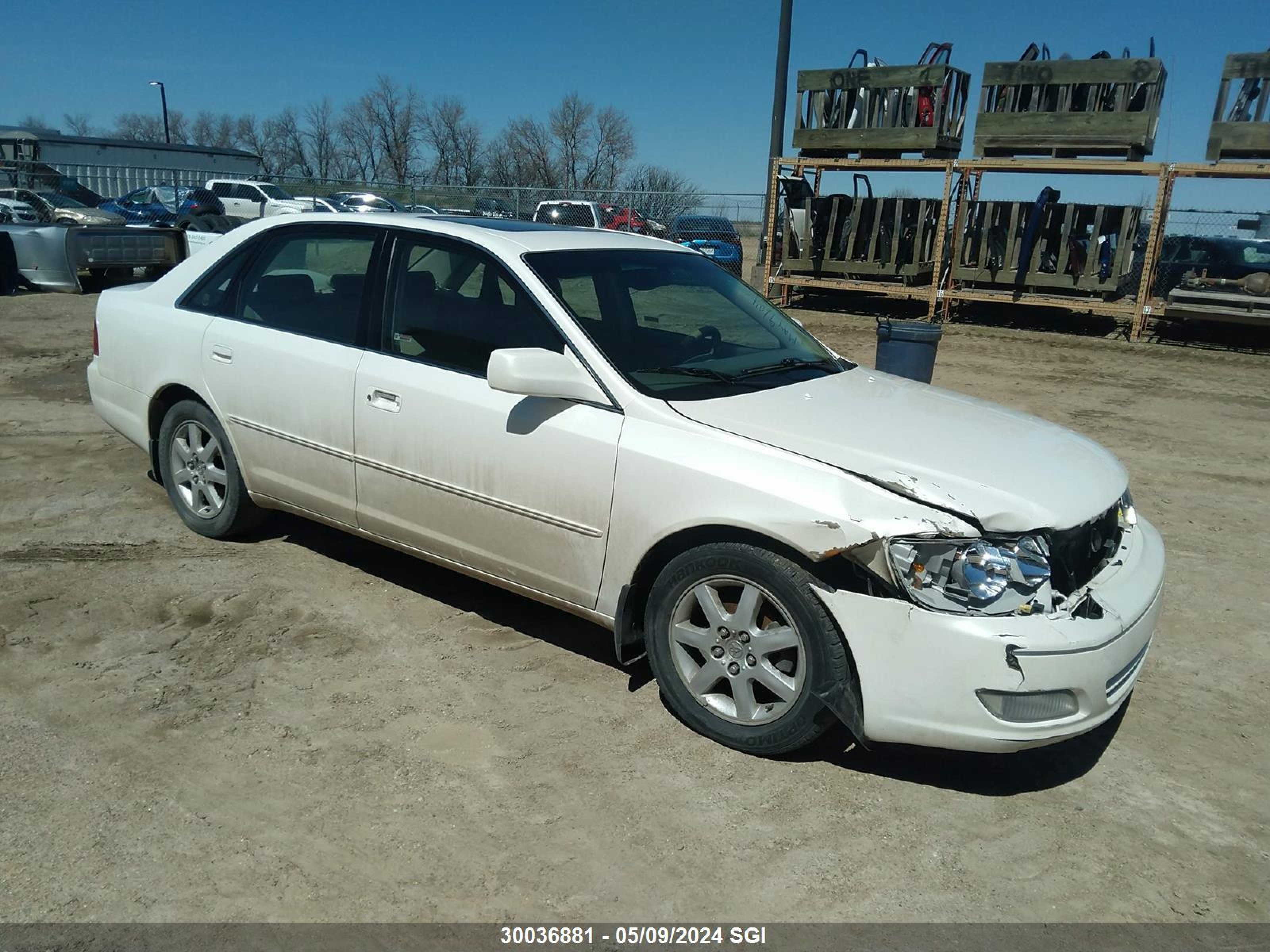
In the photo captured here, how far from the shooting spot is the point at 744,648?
10.4ft

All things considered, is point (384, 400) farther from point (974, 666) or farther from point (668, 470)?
point (974, 666)

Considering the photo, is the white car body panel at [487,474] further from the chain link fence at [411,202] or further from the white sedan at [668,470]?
the chain link fence at [411,202]

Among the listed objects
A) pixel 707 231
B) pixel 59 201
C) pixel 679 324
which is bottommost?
pixel 679 324

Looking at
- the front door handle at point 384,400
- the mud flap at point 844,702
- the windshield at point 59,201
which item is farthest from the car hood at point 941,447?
the windshield at point 59,201

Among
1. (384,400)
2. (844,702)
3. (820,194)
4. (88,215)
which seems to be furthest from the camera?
(88,215)

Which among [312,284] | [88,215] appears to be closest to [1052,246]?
[312,284]

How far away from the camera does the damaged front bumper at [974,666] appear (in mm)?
2803

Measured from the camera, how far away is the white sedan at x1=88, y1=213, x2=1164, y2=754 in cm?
289

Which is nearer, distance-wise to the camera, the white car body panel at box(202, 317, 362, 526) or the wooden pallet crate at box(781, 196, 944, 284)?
the white car body panel at box(202, 317, 362, 526)

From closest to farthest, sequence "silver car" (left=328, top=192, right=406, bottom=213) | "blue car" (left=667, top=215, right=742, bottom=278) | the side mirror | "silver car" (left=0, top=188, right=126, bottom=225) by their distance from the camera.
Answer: the side mirror < "blue car" (left=667, top=215, right=742, bottom=278) < "silver car" (left=0, top=188, right=126, bottom=225) < "silver car" (left=328, top=192, right=406, bottom=213)

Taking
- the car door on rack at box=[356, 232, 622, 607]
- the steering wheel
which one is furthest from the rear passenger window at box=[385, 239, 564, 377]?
the steering wheel

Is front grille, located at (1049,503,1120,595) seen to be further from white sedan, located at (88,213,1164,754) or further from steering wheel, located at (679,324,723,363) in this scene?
steering wheel, located at (679,324,723,363)

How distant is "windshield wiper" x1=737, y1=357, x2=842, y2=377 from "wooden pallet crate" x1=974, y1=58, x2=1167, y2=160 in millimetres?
12428

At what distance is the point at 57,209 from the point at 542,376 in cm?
2703
